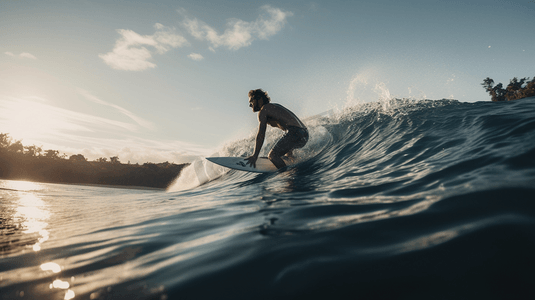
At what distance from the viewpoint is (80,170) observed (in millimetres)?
24844

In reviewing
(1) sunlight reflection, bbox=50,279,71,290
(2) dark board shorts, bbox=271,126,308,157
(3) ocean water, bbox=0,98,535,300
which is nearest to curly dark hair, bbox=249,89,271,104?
(2) dark board shorts, bbox=271,126,308,157

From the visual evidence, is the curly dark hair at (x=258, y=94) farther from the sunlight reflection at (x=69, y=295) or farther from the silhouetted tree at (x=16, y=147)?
the silhouetted tree at (x=16, y=147)

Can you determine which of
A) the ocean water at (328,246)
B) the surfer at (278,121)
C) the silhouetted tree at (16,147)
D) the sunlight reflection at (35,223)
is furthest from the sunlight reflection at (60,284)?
the silhouetted tree at (16,147)

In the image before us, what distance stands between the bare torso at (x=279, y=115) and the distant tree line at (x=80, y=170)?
20641mm

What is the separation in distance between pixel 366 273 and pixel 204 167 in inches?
427

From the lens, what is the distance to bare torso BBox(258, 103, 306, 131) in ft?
19.3

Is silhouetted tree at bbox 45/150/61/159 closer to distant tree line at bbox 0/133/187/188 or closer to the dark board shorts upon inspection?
distant tree line at bbox 0/133/187/188

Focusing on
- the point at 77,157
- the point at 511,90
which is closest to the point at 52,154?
the point at 77,157

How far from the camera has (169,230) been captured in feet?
6.44

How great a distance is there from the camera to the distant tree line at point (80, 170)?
79.2ft

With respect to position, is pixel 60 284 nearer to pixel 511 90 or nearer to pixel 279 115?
pixel 279 115

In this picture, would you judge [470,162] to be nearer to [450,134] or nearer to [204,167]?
[450,134]

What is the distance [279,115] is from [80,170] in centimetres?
2697

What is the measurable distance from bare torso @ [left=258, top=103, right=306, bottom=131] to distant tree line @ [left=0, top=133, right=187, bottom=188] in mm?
20641
